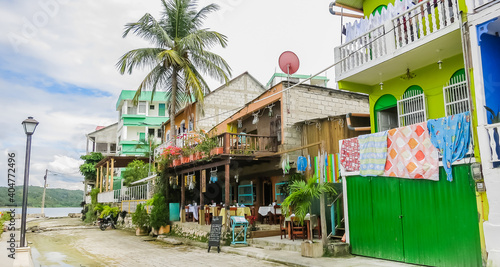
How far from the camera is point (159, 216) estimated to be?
20.0 metres

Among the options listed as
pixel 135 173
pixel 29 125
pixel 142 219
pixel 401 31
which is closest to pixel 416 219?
pixel 401 31

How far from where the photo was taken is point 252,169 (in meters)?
18.9

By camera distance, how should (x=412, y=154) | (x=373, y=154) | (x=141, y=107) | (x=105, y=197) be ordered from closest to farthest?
(x=412, y=154) < (x=373, y=154) < (x=105, y=197) < (x=141, y=107)

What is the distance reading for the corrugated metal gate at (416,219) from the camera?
7.96 m

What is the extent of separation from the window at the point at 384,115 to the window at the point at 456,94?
85.4 inches

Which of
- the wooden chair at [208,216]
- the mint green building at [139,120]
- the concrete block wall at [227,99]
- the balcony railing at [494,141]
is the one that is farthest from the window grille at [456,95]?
the mint green building at [139,120]

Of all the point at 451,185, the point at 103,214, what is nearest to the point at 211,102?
the point at 103,214

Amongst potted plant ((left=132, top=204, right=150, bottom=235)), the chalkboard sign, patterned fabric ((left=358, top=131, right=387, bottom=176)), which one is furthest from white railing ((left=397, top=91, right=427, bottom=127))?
potted plant ((left=132, top=204, right=150, bottom=235))

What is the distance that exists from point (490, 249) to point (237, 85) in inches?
783

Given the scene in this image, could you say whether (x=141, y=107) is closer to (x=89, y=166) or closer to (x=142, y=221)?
(x=89, y=166)

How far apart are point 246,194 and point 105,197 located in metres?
16.7

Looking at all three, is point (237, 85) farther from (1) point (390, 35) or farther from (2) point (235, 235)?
(1) point (390, 35)

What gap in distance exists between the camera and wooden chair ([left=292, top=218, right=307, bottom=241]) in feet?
42.7

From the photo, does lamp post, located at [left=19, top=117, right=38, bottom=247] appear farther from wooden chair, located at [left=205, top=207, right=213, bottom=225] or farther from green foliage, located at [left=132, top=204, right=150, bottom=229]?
green foliage, located at [left=132, top=204, right=150, bottom=229]
